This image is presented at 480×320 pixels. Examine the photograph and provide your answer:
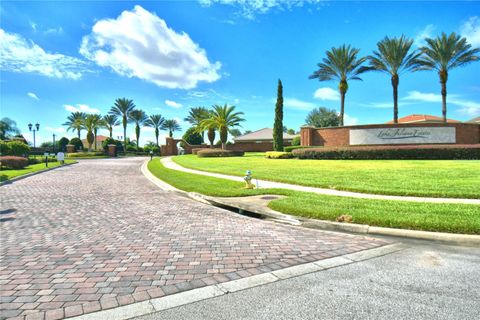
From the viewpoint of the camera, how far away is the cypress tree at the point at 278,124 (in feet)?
118

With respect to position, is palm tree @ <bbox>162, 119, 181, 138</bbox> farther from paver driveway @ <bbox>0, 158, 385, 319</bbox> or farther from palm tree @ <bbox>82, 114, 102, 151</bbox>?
paver driveway @ <bbox>0, 158, 385, 319</bbox>

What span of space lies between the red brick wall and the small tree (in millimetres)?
34457

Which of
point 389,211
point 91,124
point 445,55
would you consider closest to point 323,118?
point 445,55

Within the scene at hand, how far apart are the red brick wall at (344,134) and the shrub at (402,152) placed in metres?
6.39

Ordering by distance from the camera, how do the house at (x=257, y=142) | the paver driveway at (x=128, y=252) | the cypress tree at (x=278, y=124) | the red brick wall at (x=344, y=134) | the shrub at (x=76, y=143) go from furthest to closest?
the shrub at (x=76, y=143)
the house at (x=257, y=142)
the cypress tree at (x=278, y=124)
the red brick wall at (x=344, y=134)
the paver driveway at (x=128, y=252)

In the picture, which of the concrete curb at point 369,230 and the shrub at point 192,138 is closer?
the concrete curb at point 369,230

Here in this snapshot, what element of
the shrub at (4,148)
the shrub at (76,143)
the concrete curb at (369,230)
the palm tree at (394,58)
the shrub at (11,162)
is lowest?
the concrete curb at (369,230)

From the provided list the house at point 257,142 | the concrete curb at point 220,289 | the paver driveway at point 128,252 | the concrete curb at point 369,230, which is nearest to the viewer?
the concrete curb at point 220,289

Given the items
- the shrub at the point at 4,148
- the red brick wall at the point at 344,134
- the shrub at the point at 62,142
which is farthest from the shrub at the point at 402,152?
the shrub at the point at 62,142

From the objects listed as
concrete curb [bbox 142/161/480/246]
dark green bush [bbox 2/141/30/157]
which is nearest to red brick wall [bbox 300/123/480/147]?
concrete curb [bbox 142/161/480/246]

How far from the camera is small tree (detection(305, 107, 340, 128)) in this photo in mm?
67531

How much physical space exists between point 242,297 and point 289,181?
1026 centimetres

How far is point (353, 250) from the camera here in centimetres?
513

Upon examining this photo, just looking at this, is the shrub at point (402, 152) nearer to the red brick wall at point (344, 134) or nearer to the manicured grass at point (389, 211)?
the red brick wall at point (344, 134)
